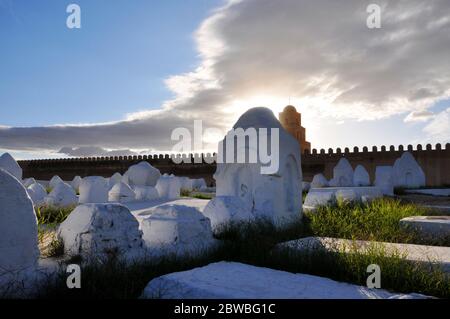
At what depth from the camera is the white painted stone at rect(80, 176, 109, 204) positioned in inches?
398

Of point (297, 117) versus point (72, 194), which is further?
point (297, 117)

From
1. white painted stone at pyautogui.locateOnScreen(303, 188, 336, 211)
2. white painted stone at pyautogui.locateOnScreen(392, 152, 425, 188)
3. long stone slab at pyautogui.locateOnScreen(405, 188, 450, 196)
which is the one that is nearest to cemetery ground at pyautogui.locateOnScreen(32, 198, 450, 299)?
white painted stone at pyautogui.locateOnScreen(303, 188, 336, 211)

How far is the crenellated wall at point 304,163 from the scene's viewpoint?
25.0m

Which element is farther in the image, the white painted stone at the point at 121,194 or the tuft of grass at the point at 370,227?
the white painted stone at the point at 121,194

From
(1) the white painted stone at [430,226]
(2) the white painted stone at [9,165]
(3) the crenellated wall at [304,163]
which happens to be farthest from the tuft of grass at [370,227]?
(3) the crenellated wall at [304,163]

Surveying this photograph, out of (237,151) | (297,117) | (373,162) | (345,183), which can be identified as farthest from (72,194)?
(297,117)

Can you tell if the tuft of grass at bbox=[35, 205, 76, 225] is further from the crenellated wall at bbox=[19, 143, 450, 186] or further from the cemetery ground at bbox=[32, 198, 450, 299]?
the crenellated wall at bbox=[19, 143, 450, 186]

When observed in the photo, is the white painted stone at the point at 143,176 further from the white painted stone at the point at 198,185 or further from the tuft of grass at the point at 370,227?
the tuft of grass at the point at 370,227

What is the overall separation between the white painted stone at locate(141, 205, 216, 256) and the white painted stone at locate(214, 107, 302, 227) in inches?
58.5

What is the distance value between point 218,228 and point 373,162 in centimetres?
2332

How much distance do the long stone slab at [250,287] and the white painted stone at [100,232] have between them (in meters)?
1.37

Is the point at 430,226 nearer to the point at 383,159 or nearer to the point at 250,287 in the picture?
the point at 250,287
